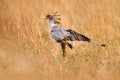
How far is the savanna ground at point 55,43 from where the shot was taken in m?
6.82

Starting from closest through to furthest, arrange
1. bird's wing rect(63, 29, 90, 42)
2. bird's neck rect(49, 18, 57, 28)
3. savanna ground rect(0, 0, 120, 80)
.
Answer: savanna ground rect(0, 0, 120, 80) → bird's wing rect(63, 29, 90, 42) → bird's neck rect(49, 18, 57, 28)

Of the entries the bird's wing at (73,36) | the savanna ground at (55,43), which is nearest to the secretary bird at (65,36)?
the bird's wing at (73,36)

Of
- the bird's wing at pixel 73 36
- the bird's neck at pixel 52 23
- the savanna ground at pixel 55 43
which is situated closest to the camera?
the savanna ground at pixel 55 43

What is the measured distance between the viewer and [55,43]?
321 inches

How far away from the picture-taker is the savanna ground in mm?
6816

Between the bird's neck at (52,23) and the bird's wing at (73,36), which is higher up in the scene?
the bird's neck at (52,23)

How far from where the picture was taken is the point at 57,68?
704 cm

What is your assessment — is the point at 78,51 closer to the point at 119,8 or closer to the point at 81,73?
the point at 81,73

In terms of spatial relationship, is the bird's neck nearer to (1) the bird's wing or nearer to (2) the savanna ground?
(2) the savanna ground

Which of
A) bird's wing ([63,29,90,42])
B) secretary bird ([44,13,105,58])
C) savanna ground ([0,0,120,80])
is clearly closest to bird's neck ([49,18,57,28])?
secretary bird ([44,13,105,58])

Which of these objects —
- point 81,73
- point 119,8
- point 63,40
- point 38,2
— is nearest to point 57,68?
point 81,73

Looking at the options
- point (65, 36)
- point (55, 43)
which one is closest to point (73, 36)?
point (65, 36)

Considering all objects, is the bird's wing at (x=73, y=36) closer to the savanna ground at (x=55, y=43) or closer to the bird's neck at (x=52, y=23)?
the savanna ground at (x=55, y=43)

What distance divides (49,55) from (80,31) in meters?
1.11
